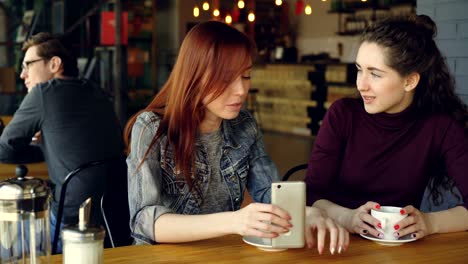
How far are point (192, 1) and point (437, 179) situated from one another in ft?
32.6

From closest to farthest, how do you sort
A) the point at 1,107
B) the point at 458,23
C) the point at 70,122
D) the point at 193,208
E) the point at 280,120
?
the point at 193,208 < the point at 70,122 < the point at 458,23 < the point at 1,107 < the point at 280,120

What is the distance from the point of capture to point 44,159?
11.2ft

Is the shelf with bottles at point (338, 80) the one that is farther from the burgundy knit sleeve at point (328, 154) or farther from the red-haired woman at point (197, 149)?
the red-haired woman at point (197, 149)

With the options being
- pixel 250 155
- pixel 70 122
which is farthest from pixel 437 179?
pixel 70 122

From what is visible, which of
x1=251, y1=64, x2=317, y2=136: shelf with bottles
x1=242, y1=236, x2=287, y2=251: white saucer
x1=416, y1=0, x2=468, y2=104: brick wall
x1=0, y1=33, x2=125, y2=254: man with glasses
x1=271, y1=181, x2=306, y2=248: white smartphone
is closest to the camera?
x1=271, y1=181, x2=306, y2=248: white smartphone

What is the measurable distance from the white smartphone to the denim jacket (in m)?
0.34

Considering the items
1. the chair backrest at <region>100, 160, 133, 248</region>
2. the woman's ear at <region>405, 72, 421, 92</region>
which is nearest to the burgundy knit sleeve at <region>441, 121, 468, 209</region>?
the woman's ear at <region>405, 72, 421, 92</region>

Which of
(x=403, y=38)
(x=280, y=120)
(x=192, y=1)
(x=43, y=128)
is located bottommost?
(x=280, y=120)

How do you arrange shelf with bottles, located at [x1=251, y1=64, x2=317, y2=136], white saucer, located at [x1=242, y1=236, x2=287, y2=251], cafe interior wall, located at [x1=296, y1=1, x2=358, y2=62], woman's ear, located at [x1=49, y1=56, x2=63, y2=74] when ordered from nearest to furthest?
white saucer, located at [x1=242, y1=236, x2=287, y2=251], woman's ear, located at [x1=49, y1=56, x2=63, y2=74], shelf with bottles, located at [x1=251, y1=64, x2=317, y2=136], cafe interior wall, located at [x1=296, y1=1, x2=358, y2=62]

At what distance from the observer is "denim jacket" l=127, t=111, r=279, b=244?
5.97 feet

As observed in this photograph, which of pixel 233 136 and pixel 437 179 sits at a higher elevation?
pixel 233 136

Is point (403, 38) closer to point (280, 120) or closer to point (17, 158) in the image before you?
point (17, 158)

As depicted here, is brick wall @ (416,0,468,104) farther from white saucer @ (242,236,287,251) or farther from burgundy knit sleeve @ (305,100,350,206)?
white saucer @ (242,236,287,251)

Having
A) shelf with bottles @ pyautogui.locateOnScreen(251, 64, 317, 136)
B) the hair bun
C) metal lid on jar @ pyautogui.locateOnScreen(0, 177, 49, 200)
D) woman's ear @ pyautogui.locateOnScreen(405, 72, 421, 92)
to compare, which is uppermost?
the hair bun
